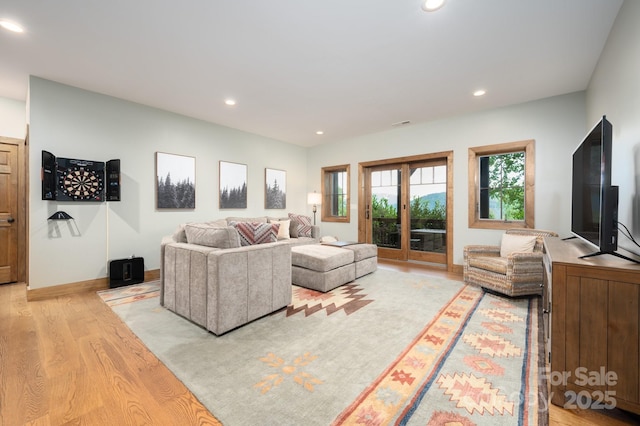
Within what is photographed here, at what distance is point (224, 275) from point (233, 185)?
3.40m

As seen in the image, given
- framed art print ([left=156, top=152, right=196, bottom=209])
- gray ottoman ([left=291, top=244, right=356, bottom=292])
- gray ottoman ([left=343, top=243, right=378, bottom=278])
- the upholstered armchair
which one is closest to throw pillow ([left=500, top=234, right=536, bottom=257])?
the upholstered armchair

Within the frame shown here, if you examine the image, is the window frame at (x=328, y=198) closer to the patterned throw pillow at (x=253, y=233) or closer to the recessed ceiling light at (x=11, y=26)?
the patterned throw pillow at (x=253, y=233)

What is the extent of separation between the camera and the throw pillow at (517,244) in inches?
135

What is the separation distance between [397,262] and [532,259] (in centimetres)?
248

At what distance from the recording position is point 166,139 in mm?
4391

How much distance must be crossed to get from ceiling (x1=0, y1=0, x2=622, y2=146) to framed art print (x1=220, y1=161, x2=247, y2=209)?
53.4 inches

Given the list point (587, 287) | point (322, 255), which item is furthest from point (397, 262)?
point (587, 287)

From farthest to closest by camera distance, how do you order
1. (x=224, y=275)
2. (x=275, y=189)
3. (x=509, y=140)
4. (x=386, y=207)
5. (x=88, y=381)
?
1. (x=275, y=189)
2. (x=386, y=207)
3. (x=509, y=140)
4. (x=224, y=275)
5. (x=88, y=381)

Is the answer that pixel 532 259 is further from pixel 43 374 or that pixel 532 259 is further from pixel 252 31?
pixel 43 374

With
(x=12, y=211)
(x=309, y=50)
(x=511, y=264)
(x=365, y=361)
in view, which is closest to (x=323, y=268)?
(x=365, y=361)

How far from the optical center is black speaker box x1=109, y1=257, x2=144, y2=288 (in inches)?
147

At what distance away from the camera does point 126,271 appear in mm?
3826

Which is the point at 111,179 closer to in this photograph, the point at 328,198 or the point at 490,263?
the point at 328,198

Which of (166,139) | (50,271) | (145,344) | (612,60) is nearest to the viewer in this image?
(145,344)
